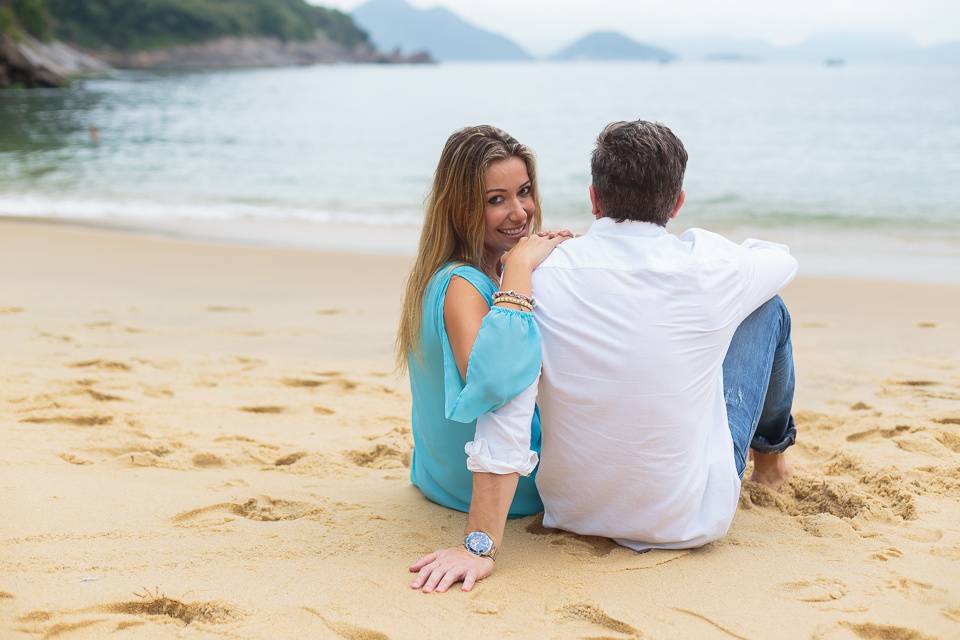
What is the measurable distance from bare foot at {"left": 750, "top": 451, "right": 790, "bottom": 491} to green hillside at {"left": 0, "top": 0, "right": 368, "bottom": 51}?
55045 millimetres

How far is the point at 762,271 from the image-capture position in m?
2.56

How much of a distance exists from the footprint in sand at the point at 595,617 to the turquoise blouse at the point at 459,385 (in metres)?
0.49

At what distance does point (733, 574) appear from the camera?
8.34ft

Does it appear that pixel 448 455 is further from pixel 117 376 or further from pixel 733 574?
pixel 117 376

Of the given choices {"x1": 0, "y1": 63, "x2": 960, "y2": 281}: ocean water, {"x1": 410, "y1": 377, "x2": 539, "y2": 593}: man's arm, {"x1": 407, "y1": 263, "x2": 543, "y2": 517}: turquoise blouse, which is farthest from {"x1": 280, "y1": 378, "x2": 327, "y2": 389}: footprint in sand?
{"x1": 0, "y1": 63, "x2": 960, "y2": 281}: ocean water

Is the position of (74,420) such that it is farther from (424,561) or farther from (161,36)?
(161,36)

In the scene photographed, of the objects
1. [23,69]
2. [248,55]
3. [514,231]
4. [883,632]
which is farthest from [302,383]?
[248,55]

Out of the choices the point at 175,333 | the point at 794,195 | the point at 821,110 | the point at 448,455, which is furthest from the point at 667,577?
the point at 821,110

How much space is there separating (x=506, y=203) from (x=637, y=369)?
641 millimetres

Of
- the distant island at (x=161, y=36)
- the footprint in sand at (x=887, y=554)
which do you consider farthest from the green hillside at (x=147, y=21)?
the footprint in sand at (x=887, y=554)

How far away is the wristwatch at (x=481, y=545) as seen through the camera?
252 centimetres

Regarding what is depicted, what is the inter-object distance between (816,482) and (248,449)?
6.96 feet

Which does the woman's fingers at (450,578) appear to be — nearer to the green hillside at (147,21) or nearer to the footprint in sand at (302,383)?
the footprint in sand at (302,383)

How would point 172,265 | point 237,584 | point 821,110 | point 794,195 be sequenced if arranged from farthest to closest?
1. point 821,110
2. point 794,195
3. point 172,265
4. point 237,584
